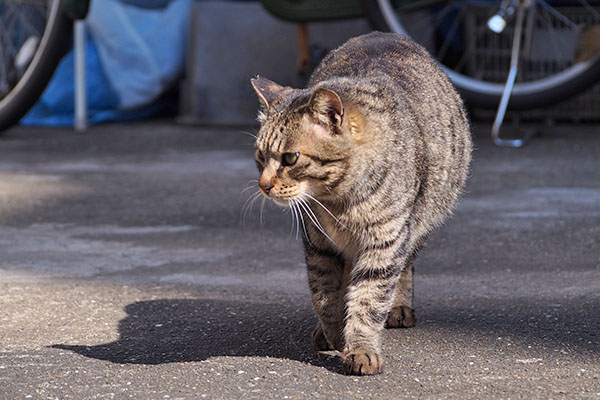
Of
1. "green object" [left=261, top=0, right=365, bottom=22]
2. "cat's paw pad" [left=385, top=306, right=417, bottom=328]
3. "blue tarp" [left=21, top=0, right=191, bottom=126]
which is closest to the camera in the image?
"cat's paw pad" [left=385, top=306, right=417, bottom=328]

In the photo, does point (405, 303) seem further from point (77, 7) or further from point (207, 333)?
point (77, 7)

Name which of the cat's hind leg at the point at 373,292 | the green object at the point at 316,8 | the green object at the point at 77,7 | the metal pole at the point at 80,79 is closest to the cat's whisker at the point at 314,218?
the cat's hind leg at the point at 373,292

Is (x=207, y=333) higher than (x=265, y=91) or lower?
lower

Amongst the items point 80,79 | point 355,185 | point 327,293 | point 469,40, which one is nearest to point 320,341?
point 327,293

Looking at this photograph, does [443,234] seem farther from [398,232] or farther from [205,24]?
[205,24]

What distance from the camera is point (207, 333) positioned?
2365 millimetres

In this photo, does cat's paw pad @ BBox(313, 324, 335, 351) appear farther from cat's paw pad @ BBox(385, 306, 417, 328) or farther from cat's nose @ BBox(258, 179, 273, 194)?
cat's nose @ BBox(258, 179, 273, 194)

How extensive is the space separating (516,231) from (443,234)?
274mm

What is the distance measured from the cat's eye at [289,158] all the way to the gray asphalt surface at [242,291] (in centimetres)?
48

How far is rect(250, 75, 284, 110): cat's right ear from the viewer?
2199 millimetres

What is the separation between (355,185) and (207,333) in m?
0.62

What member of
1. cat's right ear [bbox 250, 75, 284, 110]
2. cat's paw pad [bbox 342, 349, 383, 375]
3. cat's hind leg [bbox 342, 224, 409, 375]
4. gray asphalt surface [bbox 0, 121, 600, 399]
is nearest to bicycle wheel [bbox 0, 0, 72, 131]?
gray asphalt surface [bbox 0, 121, 600, 399]

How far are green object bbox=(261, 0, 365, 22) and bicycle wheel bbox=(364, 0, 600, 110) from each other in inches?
11.5

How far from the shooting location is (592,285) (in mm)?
2697
